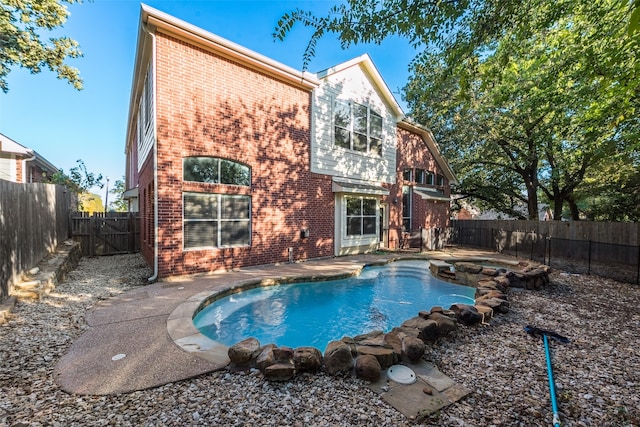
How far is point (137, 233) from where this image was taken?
1164 centimetres

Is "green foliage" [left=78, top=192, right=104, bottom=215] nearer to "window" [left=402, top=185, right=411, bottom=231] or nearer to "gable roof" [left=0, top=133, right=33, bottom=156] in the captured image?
"gable roof" [left=0, top=133, right=33, bottom=156]

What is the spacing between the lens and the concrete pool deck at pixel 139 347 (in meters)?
2.72

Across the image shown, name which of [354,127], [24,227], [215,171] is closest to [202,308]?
[215,171]

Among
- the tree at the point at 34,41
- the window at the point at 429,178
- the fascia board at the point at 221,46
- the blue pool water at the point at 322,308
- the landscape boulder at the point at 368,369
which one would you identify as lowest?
the blue pool water at the point at 322,308

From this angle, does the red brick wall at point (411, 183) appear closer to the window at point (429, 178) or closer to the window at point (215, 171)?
the window at point (429, 178)

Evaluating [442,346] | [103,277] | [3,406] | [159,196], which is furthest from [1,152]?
[442,346]

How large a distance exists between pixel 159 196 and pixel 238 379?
5.35 metres

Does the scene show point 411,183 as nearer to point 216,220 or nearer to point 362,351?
point 216,220

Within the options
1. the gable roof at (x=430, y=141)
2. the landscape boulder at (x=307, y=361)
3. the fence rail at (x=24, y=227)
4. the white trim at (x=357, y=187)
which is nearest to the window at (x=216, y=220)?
the fence rail at (x=24, y=227)

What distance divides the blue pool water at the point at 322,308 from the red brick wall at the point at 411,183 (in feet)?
18.0

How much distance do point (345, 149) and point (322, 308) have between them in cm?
669

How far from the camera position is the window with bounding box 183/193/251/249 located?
7.25 metres

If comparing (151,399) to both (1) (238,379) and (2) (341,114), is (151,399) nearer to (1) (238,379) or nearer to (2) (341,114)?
(1) (238,379)

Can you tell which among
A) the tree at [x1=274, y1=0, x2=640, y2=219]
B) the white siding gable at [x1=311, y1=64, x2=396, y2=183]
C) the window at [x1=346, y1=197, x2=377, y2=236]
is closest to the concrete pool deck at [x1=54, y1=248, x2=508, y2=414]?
the tree at [x1=274, y1=0, x2=640, y2=219]
